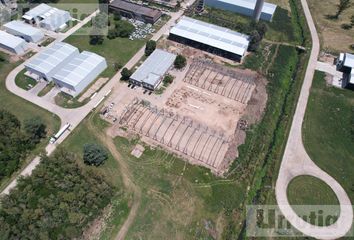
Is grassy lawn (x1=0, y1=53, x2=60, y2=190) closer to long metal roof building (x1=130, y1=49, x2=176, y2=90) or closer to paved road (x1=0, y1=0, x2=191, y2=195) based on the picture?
paved road (x1=0, y1=0, x2=191, y2=195)

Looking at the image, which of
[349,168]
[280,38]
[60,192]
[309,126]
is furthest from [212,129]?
[280,38]

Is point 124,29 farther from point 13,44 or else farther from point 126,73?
point 13,44

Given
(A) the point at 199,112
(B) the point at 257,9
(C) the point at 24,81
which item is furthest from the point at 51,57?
(B) the point at 257,9

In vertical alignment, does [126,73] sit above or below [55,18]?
below

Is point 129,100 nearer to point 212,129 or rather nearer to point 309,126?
point 212,129

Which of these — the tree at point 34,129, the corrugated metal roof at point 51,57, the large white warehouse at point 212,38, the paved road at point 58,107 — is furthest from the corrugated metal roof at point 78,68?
the large white warehouse at point 212,38

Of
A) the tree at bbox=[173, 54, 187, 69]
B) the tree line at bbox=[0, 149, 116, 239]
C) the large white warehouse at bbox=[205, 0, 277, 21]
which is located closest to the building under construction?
the tree at bbox=[173, 54, 187, 69]

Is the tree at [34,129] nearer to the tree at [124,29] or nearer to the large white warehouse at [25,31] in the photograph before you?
the large white warehouse at [25,31]
